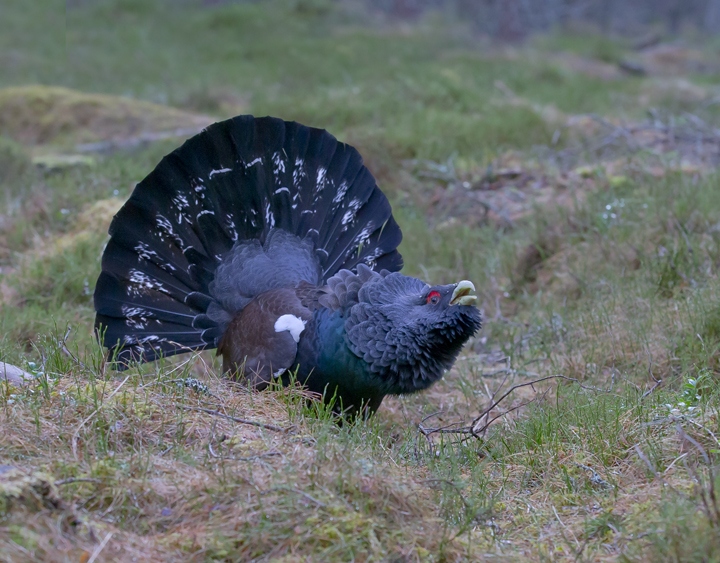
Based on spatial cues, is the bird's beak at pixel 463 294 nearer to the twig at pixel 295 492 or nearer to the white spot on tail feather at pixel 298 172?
the twig at pixel 295 492

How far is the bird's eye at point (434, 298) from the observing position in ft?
11.7

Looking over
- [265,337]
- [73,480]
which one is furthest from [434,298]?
[73,480]

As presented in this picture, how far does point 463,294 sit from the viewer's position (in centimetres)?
349

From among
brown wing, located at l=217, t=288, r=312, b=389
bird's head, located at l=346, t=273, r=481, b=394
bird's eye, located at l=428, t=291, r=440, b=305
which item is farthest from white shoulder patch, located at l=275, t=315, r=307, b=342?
bird's eye, located at l=428, t=291, r=440, b=305

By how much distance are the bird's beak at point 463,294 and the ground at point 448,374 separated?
1.73 feet

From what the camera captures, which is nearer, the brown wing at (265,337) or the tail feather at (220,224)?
the brown wing at (265,337)

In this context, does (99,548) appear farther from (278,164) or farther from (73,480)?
(278,164)

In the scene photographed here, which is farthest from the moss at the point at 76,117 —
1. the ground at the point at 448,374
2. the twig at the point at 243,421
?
the twig at the point at 243,421

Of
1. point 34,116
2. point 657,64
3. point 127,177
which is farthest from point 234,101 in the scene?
point 657,64

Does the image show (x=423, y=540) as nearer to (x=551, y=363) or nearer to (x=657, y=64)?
(x=551, y=363)

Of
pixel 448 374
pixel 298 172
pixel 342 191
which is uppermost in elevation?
pixel 298 172

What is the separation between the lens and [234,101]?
1228 cm

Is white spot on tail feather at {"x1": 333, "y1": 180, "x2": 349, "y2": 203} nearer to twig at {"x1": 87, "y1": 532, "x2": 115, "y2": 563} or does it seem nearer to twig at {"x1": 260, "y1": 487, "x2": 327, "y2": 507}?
twig at {"x1": 260, "y1": 487, "x2": 327, "y2": 507}

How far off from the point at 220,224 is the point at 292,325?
108 cm
